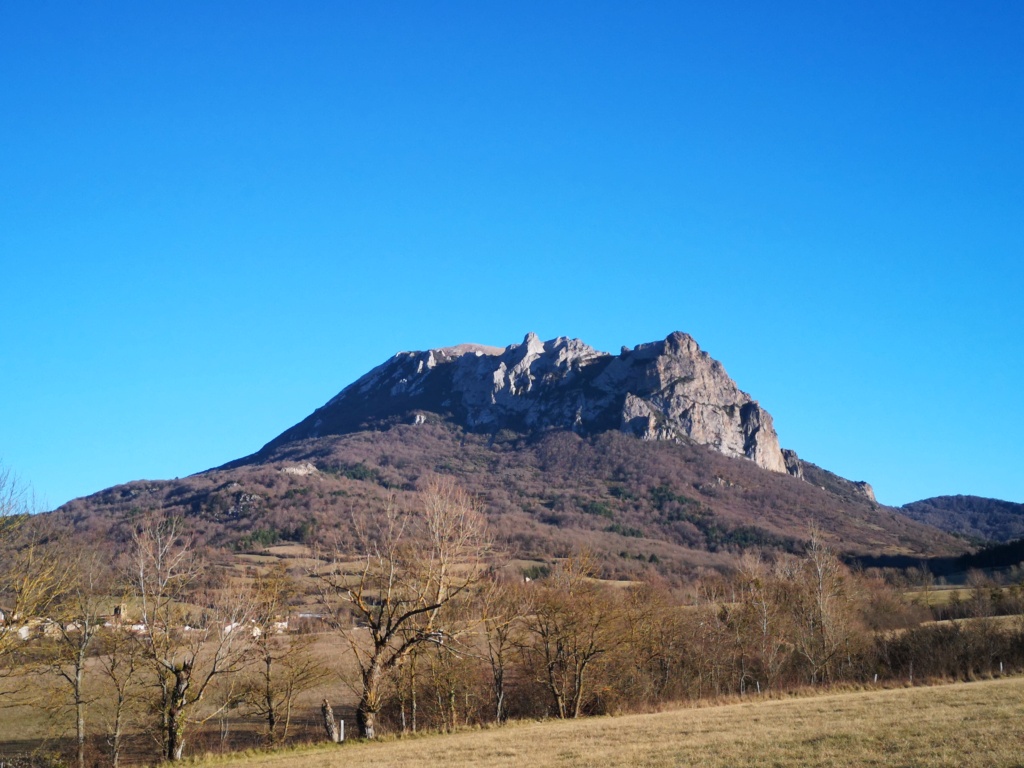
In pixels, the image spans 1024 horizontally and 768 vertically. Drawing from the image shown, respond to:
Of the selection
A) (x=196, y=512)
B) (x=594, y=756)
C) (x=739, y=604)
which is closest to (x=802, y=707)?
(x=594, y=756)

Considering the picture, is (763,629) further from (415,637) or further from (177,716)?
(177,716)

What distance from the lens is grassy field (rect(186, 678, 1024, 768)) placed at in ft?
57.2

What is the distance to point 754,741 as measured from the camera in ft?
68.6

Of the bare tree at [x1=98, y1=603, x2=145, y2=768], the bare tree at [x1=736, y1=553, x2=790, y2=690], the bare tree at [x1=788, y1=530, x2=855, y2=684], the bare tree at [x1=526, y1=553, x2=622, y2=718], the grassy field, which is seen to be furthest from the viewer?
the bare tree at [x1=788, y1=530, x2=855, y2=684]

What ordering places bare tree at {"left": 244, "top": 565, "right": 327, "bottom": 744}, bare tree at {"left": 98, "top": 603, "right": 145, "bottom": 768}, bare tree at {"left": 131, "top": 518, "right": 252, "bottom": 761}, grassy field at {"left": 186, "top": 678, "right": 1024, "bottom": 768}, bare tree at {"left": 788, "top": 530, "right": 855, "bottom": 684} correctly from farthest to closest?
bare tree at {"left": 788, "top": 530, "right": 855, "bottom": 684} → bare tree at {"left": 244, "top": 565, "right": 327, "bottom": 744} → bare tree at {"left": 98, "top": 603, "right": 145, "bottom": 768} → bare tree at {"left": 131, "top": 518, "right": 252, "bottom": 761} → grassy field at {"left": 186, "top": 678, "right": 1024, "bottom": 768}

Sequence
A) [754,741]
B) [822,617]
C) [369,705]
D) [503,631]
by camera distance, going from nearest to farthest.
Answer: [754,741] → [369,705] → [503,631] → [822,617]

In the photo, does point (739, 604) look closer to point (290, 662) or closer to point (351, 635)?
point (290, 662)

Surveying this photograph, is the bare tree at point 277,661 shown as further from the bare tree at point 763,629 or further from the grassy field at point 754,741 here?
the bare tree at point 763,629

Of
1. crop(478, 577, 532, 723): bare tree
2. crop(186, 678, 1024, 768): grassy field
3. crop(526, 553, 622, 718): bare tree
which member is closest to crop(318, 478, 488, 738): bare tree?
crop(186, 678, 1024, 768): grassy field

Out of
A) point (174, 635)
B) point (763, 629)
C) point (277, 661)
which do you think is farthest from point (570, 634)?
point (763, 629)

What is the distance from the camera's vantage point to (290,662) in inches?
1799

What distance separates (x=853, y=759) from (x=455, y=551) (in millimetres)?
16837

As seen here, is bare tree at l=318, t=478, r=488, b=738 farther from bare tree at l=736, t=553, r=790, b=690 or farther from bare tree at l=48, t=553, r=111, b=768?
bare tree at l=736, t=553, r=790, b=690

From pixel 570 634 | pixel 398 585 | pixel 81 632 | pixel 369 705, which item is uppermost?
pixel 398 585
